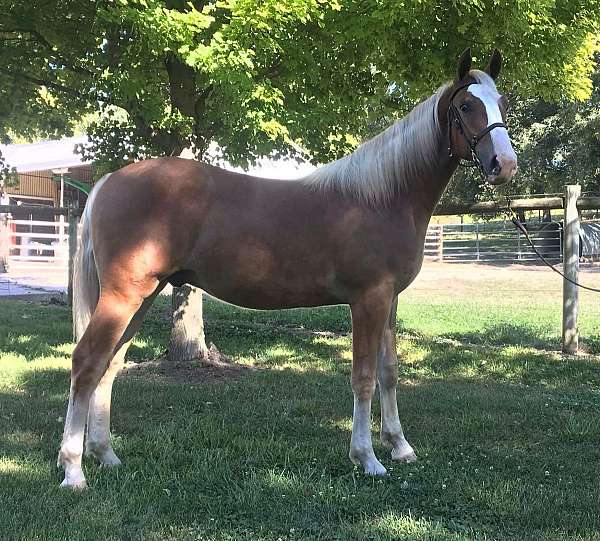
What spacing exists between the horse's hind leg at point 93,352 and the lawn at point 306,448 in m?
0.31

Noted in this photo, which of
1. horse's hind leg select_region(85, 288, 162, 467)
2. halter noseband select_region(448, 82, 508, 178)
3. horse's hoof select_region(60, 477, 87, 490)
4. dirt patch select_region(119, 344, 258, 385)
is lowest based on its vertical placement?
dirt patch select_region(119, 344, 258, 385)

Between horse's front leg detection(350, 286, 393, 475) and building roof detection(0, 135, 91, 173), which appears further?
building roof detection(0, 135, 91, 173)

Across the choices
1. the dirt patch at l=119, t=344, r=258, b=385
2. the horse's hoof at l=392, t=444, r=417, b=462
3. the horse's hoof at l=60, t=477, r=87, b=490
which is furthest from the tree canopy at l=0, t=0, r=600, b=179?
the horse's hoof at l=60, t=477, r=87, b=490

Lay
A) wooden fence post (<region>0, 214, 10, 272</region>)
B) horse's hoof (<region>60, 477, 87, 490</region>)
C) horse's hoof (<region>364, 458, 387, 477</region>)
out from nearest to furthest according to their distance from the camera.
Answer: horse's hoof (<region>60, 477, 87, 490</region>) < horse's hoof (<region>364, 458, 387, 477</region>) < wooden fence post (<region>0, 214, 10, 272</region>)

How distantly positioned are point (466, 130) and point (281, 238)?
131 cm

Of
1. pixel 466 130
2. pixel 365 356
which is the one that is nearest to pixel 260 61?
pixel 466 130

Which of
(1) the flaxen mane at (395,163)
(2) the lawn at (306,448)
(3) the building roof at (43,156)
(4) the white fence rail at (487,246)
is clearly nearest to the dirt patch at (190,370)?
(2) the lawn at (306,448)

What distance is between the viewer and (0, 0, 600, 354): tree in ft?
14.5

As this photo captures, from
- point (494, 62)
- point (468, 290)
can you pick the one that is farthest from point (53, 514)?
point (468, 290)

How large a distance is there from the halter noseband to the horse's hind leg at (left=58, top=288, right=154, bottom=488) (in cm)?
223

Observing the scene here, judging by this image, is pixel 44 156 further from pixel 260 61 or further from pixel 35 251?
pixel 260 61

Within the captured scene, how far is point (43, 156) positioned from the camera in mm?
22312

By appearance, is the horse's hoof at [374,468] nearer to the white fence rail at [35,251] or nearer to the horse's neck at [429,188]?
the horse's neck at [429,188]

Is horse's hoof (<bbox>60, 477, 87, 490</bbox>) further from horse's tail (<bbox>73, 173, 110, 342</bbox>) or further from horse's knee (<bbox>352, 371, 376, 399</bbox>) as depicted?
horse's knee (<bbox>352, 371, 376, 399</bbox>)
